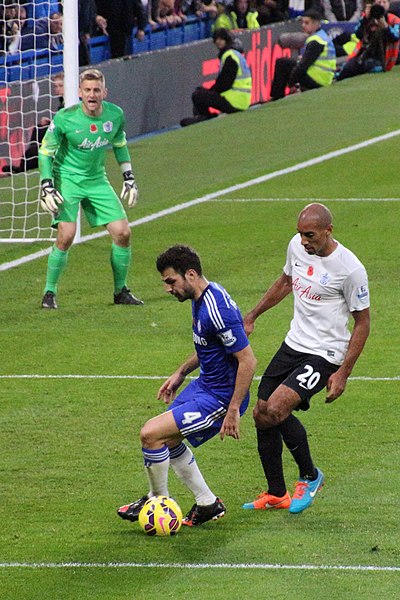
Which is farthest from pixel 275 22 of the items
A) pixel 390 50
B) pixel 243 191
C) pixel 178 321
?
pixel 178 321

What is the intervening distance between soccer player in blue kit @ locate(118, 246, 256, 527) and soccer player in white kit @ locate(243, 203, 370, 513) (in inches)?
14.1

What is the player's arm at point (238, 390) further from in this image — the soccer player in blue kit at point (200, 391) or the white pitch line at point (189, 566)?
the white pitch line at point (189, 566)

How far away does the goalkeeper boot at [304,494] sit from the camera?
27.1 ft

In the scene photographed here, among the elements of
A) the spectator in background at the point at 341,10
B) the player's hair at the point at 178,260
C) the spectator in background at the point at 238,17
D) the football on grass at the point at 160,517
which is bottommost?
the spectator in background at the point at 341,10

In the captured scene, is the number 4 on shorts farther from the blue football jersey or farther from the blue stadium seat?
the blue stadium seat

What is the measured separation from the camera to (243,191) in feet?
66.2

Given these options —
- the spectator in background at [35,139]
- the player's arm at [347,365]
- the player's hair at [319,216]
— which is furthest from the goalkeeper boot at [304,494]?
the spectator in background at [35,139]

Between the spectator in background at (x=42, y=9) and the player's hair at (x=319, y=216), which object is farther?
the spectator in background at (x=42, y=9)

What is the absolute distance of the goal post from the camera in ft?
59.9

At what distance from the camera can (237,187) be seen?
20.5 metres

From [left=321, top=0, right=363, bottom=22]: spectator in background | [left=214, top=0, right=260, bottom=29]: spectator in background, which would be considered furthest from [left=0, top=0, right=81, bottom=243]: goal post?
[left=321, top=0, right=363, bottom=22]: spectator in background

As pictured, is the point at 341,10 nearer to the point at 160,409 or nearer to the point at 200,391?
the point at 160,409

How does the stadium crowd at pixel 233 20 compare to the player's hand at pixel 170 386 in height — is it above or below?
below

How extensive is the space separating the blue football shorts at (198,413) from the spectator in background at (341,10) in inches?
1160
